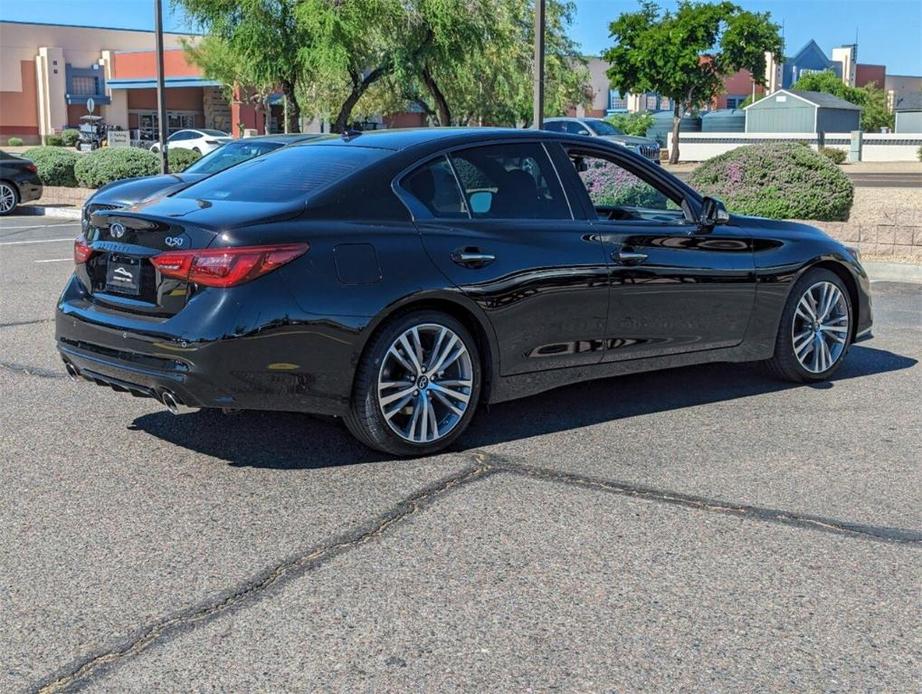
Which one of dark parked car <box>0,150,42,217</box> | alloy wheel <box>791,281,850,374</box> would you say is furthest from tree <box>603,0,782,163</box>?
alloy wheel <box>791,281,850,374</box>

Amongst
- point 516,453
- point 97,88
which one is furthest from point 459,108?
point 97,88

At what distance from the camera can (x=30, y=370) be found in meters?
7.76

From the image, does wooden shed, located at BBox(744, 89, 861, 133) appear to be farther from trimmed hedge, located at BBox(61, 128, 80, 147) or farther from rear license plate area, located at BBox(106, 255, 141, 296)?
rear license plate area, located at BBox(106, 255, 141, 296)

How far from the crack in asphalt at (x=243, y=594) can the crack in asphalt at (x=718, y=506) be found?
0.32m

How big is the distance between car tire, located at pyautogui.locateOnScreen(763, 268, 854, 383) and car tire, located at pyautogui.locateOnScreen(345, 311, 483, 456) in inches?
96.1

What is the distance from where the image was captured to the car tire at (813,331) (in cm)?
740

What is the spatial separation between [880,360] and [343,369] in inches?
187

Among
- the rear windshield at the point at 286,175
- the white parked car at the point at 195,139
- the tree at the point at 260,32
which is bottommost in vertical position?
the rear windshield at the point at 286,175

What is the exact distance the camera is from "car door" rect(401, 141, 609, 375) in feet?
19.2

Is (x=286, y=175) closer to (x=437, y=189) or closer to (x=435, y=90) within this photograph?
(x=437, y=189)

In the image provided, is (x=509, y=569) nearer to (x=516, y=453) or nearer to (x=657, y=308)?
(x=516, y=453)

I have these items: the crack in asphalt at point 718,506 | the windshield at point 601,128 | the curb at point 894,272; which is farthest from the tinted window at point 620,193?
the windshield at point 601,128

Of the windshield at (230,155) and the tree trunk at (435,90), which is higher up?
the tree trunk at (435,90)

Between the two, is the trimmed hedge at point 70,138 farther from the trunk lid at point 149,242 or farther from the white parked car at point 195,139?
the trunk lid at point 149,242
